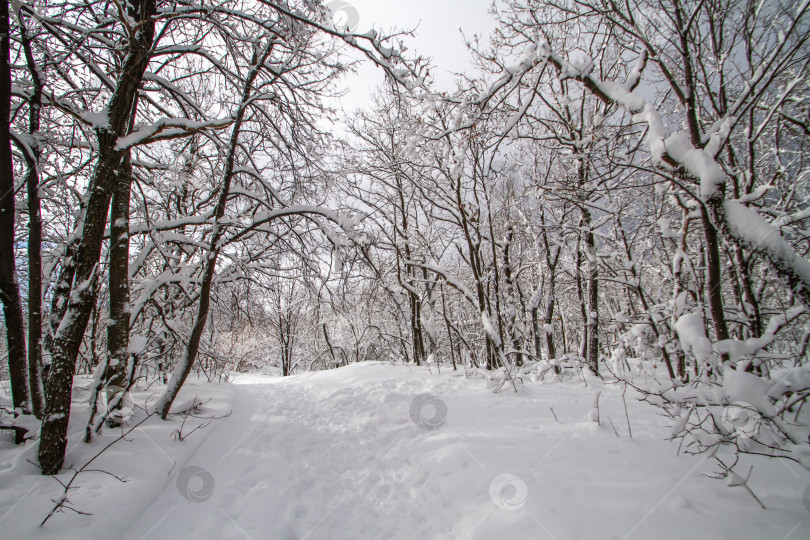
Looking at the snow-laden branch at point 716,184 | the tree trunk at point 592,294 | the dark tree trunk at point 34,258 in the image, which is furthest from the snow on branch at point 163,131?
the tree trunk at point 592,294

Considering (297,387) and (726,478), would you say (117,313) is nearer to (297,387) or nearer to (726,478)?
(297,387)

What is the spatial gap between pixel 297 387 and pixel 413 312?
458 cm

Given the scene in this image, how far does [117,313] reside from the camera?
382 cm

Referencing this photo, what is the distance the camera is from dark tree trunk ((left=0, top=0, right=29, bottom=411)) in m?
2.98

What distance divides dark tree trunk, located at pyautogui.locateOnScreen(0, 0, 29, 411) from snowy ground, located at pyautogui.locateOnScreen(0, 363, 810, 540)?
72 centimetres

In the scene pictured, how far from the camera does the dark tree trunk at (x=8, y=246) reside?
2977mm

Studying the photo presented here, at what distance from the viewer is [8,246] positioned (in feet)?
10.4

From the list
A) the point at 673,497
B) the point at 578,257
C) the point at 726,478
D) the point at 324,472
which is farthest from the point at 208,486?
the point at 578,257

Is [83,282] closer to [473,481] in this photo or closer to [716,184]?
[473,481]

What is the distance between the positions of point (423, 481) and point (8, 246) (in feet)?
15.3

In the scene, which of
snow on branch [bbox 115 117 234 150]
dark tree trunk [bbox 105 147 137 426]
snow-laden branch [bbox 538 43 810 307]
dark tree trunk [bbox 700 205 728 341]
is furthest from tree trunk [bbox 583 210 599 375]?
dark tree trunk [bbox 105 147 137 426]

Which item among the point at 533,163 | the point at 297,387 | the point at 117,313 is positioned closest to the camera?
the point at 117,313

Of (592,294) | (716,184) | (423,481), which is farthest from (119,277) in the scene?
(592,294)

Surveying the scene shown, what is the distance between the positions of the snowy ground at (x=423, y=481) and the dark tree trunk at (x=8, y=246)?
723 millimetres
